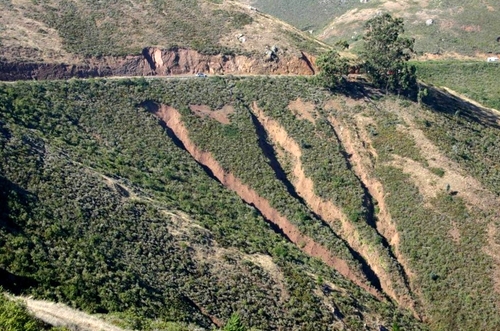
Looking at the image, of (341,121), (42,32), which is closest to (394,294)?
(341,121)

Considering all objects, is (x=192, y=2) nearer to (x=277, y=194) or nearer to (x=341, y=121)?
(x=341, y=121)

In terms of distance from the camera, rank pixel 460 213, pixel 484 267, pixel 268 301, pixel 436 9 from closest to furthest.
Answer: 1. pixel 268 301
2. pixel 484 267
3. pixel 460 213
4. pixel 436 9

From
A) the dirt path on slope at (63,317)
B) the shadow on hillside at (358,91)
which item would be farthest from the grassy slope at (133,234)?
the shadow on hillside at (358,91)

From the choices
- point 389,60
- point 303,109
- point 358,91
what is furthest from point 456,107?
point 303,109

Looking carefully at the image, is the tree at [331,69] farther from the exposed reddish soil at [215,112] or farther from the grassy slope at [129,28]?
the exposed reddish soil at [215,112]

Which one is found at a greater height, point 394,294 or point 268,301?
point 268,301

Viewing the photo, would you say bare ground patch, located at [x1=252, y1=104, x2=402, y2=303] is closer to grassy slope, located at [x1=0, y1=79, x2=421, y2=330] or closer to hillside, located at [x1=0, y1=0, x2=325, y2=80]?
grassy slope, located at [x1=0, y1=79, x2=421, y2=330]
